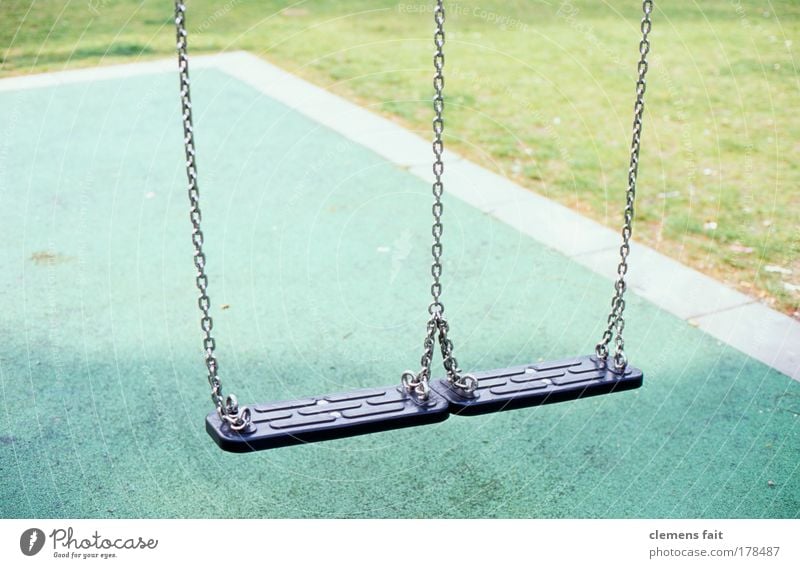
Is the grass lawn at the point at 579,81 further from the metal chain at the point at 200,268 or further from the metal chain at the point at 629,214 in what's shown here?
the metal chain at the point at 200,268

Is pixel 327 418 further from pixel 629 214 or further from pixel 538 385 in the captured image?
pixel 629 214

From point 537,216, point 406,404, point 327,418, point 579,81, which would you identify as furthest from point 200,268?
point 579,81

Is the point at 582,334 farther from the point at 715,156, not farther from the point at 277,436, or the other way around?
the point at 715,156

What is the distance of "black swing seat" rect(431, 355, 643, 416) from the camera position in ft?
10.3

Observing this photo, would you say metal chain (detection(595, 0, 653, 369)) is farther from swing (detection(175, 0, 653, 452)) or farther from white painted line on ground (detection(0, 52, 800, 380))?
white painted line on ground (detection(0, 52, 800, 380))

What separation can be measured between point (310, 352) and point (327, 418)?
1.35 m

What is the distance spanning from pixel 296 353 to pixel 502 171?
2.47 m

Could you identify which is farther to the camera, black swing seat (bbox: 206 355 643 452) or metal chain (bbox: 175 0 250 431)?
black swing seat (bbox: 206 355 643 452)

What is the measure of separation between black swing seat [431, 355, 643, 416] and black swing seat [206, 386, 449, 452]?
74 mm

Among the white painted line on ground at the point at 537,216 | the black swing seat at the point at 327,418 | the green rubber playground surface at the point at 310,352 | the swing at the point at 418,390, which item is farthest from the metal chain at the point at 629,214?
the white painted line on ground at the point at 537,216

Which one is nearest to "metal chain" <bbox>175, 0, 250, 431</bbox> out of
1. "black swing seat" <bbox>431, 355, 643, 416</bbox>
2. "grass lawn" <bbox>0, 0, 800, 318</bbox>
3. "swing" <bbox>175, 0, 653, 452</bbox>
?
"swing" <bbox>175, 0, 653, 452</bbox>

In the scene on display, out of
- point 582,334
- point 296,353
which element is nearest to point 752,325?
point 582,334

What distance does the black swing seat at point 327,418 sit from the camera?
2916 millimetres

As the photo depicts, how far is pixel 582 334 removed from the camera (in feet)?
14.9
